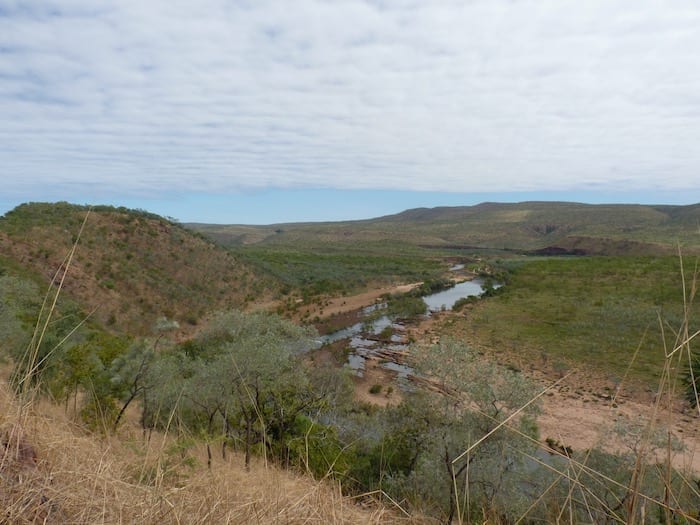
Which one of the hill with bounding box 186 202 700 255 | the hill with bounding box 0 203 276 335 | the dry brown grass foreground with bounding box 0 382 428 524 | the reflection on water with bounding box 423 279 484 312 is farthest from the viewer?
the hill with bounding box 186 202 700 255

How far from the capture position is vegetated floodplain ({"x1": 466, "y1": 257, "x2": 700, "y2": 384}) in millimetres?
21438

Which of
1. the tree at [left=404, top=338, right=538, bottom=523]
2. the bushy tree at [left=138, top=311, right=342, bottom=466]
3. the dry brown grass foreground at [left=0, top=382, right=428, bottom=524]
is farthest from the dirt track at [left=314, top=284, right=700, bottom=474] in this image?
the dry brown grass foreground at [left=0, top=382, right=428, bottom=524]

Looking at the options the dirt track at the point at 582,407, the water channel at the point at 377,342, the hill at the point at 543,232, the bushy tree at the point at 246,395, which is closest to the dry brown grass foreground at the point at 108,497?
the bushy tree at the point at 246,395

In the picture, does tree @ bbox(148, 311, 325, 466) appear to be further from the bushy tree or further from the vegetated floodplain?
the vegetated floodplain

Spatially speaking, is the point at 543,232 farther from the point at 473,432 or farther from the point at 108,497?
the point at 108,497

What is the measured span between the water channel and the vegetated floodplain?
4.57 meters

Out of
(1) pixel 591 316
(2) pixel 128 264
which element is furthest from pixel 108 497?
(1) pixel 591 316

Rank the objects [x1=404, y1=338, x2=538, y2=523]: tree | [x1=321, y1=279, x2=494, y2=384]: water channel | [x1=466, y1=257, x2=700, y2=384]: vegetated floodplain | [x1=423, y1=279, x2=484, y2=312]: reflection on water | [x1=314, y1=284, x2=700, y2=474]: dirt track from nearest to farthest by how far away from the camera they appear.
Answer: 1. [x1=404, y1=338, x2=538, y2=523]: tree
2. [x1=314, y1=284, x2=700, y2=474]: dirt track
3. [x1=321, y1=279, x2=494, y2=384]: water channel
4. [x1=466, y1=257, x2=700, y2=384]: vegetated floodplain
5. [x1=423, y1=279, x2=484, y2=312]: reflection on water

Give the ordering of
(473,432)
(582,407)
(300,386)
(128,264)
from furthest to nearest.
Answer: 1. (128,264)
2. (582,407)
3. (300,386)
4. (473,432)

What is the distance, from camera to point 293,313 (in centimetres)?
3080

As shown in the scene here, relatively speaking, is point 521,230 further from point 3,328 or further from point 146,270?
point 3,328

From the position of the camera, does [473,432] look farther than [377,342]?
No

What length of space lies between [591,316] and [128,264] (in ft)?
101

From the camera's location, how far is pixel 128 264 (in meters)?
28.2
